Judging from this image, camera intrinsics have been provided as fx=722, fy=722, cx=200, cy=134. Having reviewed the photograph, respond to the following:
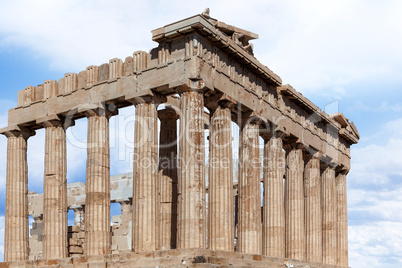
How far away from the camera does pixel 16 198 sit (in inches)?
1394

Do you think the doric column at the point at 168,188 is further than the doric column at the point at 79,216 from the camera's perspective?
No

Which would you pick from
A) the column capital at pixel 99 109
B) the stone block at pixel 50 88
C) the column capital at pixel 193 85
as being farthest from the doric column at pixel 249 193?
the stone block at pixel 50 88

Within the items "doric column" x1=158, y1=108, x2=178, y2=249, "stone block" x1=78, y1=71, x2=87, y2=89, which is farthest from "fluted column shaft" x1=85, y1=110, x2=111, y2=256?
"doric column" x1=158, y1=108, x2=178, y2=249

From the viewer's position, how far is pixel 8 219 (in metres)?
35.4

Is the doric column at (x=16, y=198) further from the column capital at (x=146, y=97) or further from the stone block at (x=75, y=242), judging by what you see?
the column capital at (x=146, y=97)

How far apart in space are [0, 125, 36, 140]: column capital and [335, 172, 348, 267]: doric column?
1879 cm

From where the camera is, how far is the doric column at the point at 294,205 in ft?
122

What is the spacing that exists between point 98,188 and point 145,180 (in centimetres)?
307

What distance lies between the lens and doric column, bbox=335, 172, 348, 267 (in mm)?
42844

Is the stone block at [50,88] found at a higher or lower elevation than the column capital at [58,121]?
higher

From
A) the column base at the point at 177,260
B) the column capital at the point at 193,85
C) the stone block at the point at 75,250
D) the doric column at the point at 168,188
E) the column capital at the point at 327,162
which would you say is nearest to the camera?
the column base at the point at 177,260

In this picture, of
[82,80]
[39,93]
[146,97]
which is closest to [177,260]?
[146,97]

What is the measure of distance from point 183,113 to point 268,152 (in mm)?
8070

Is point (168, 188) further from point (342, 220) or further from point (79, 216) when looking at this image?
point (79, 216)
